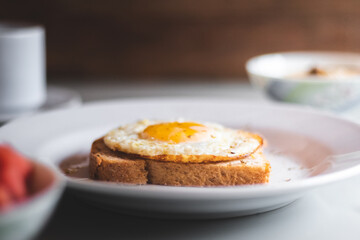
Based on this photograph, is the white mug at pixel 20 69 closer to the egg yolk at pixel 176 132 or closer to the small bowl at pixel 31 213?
the egg yolk at pixel 176 132

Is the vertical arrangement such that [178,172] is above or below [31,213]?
below

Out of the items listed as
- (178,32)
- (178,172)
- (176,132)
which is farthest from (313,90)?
(178,32)

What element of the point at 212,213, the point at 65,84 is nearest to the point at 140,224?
the point at 212,213

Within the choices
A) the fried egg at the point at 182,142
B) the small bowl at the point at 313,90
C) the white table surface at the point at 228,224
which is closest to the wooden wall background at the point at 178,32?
the small bowl at the point at 313,90

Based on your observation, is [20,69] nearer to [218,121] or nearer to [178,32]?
[218,121]

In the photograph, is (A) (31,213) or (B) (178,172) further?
(B) (178,172)

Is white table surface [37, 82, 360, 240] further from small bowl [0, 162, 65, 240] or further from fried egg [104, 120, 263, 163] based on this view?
small bowl [0, 162, 65, 240]

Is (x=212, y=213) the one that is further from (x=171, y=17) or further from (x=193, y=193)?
(x=171, y=17)
